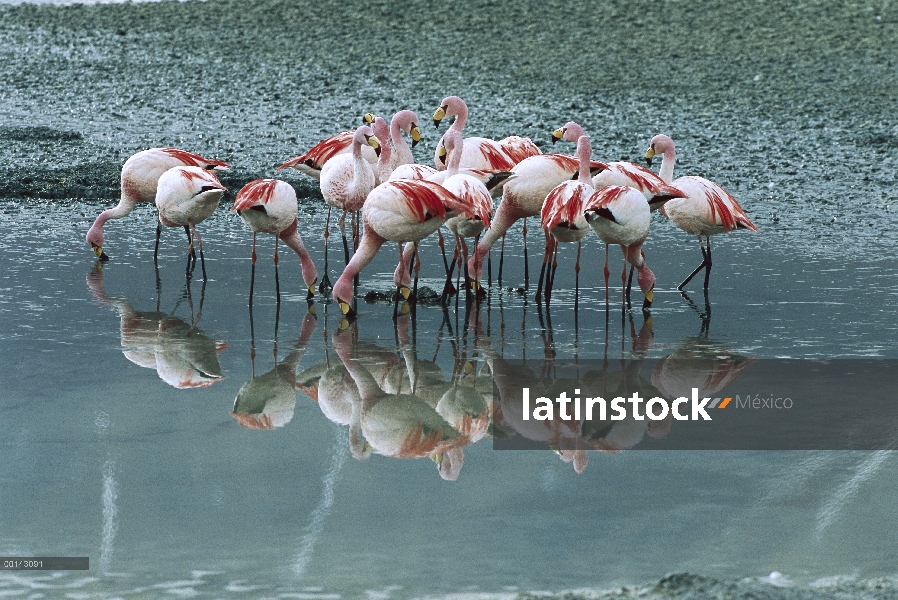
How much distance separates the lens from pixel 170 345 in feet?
21.9

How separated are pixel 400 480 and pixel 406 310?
10.6ft

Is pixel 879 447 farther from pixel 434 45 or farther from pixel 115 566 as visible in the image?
pixel 434 45

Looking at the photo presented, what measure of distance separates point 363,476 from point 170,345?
244cm

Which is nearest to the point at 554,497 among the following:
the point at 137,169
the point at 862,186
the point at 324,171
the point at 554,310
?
the point at 554,310

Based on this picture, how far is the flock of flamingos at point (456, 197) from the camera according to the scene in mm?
7441

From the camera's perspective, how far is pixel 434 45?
17062mm

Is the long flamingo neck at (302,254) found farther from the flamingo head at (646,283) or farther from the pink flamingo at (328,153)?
the flamingo head at (646,283)

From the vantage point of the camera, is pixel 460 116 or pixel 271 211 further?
pixel 460 116

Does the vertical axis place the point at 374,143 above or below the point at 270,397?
above

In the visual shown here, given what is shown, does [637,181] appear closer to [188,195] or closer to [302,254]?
[302,254]

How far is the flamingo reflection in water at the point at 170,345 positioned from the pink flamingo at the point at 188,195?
0.84 metres

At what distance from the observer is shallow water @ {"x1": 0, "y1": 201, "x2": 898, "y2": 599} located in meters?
3.82

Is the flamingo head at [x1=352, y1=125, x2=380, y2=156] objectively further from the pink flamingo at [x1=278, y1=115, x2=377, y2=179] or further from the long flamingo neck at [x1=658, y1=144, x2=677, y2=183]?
→ the long flamingo neck at [x1=658, y1=144, x2=677, y2=183]

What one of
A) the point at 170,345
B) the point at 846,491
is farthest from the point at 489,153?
the point at 846,491
